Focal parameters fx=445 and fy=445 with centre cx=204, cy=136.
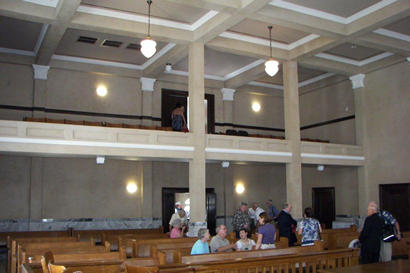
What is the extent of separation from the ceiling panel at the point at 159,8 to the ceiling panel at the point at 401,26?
20.1 ft

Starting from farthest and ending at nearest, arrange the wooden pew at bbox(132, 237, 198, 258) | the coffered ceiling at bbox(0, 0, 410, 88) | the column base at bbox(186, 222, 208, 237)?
the column base at bbox(186, 222, 208, 237) < the coffered ceiling at bbox(0, 0, 410, 88) < the wooden pew at bbox(132, 237, 198, 258)

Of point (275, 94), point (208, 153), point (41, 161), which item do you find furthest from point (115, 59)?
point (275, 94)

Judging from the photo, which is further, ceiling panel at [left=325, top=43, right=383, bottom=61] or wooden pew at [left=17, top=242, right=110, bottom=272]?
ceiling panel at [left=325, top=43, right=383, bottom=61]

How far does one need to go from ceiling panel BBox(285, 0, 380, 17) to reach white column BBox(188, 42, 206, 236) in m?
3.64

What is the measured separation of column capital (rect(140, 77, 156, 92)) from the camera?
18422 millimetres

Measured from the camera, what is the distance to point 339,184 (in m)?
19.5

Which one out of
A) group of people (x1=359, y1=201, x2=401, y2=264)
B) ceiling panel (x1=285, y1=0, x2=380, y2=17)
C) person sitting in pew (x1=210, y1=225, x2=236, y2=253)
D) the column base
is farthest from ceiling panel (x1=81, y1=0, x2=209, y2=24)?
group of people (x1=359, y1=201, x2=401, y2=264)

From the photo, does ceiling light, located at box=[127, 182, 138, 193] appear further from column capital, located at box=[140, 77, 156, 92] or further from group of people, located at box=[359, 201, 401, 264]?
group of people, located at box=[359, 201, 401, 264]

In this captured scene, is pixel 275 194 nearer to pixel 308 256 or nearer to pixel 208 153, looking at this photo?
pixel 208 153

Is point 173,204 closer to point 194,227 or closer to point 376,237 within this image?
point 194,227

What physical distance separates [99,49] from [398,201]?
1251cm

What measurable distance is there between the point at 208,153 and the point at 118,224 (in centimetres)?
530

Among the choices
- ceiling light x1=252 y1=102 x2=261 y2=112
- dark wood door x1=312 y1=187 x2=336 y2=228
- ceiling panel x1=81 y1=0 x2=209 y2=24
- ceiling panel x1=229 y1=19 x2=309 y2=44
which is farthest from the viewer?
ceiling light x1=252 y1=102 x2=261 y2=112

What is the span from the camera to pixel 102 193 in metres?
17.4
